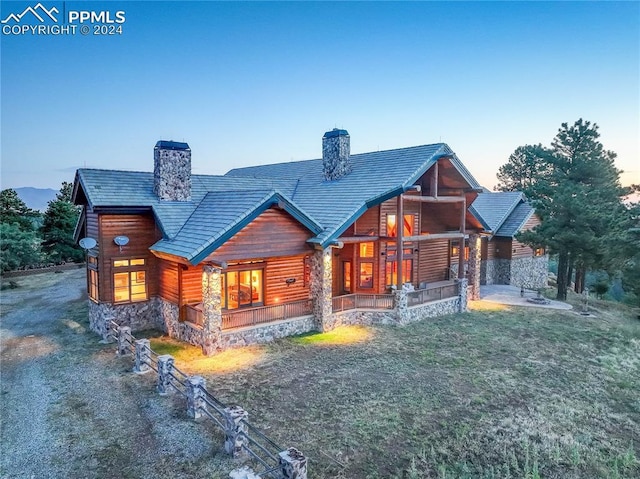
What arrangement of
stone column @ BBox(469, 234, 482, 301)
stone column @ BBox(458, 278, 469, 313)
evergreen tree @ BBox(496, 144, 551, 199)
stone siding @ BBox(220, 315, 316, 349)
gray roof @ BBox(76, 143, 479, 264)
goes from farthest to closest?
evergreen tree @ BBox(496, 144, 551, 199), stone column @ BBox(469, 234, 482, 301), stone column @ BBox(458, 278, 469, 313), gray roof @ BBox(76, 143, 479, 264), stone siding @ BBox(220, 315, 316, 349)

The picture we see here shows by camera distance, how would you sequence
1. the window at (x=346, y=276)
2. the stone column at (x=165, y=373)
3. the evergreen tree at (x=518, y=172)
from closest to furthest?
1. the stone column at (x=165, y=373)
2. the window at (x=346, y=276)
3. the evergreen tree at (x=518, y=172)

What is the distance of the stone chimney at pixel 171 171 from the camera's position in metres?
17.5

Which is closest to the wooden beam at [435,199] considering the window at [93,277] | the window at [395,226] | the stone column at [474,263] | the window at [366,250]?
the window at [395,226]

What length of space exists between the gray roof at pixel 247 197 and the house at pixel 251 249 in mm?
69

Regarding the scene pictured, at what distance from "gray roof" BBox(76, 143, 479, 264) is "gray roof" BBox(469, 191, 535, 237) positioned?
9489 mm

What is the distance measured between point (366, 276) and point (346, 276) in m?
1.08

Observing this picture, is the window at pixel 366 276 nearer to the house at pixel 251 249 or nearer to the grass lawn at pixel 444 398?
the house at pixel 251 249

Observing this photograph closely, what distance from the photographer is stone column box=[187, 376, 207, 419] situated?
373 inches

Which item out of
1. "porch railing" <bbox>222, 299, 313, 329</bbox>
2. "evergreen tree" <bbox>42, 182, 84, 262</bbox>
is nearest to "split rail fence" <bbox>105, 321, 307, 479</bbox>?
"porch railing" <bbox>222, 299, 313, 329</bbox>

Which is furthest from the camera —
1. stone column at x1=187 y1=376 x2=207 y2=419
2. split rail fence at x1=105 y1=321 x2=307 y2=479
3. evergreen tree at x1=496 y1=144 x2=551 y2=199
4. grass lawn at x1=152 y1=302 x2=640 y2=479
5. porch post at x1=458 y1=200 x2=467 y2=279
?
evergreen tree at x1=496 y1=144 x2=551 y2=199

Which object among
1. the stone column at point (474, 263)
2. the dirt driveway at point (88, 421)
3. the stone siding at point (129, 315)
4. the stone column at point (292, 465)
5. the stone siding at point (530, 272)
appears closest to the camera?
the stone column at point (292, 465)

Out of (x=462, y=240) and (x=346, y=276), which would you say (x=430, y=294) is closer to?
(x=462, y=240)

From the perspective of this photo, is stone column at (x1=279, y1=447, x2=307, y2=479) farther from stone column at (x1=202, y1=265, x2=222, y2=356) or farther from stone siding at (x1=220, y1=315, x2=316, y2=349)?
stone siding at (x1=220, y1=315, x2=316, y2=349)

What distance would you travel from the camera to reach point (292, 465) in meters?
6.64
